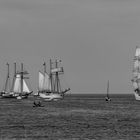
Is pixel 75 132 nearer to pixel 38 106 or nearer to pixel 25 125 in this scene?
pixel 25 125

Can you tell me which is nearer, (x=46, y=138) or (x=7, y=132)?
(x=46, y=138)

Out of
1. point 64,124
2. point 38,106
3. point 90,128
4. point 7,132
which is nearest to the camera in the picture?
point 7,132

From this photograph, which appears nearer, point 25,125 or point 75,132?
point 75,132

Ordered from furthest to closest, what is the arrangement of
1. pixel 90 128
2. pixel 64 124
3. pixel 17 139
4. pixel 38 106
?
pixel 38 106 < pixel 64 124 < pixel 90 128 < pixel 17 139

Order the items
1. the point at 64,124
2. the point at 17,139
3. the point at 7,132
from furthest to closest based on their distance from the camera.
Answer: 1. the point at 64,124
2. the point at 7,132
3. the point at 17,139

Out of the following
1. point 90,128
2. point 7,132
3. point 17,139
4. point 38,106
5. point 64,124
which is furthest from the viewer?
point 38,106

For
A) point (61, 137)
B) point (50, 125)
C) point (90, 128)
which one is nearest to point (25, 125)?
point (50, 125)

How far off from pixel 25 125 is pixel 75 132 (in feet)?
46.5

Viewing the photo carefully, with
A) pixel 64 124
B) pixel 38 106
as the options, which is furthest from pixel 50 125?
pixel 38 106

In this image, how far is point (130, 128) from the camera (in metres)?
95.6

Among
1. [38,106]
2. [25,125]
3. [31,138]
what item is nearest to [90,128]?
[25,125]

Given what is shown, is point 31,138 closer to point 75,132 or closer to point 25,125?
point 75,132

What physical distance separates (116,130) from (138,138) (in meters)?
12.1

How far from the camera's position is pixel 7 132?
8700 cm
